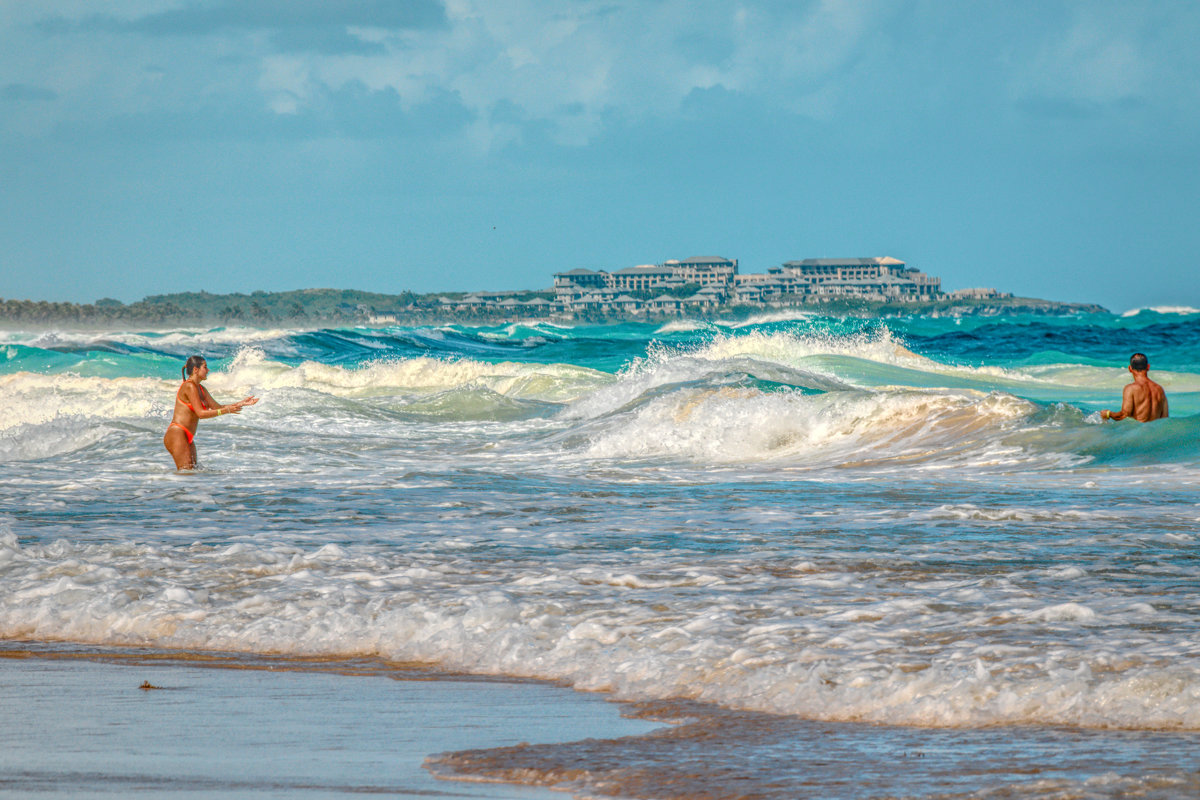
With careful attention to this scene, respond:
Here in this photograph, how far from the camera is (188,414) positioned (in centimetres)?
1348

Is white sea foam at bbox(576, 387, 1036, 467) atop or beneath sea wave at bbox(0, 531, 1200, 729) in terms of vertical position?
atop

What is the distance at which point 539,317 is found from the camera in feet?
496

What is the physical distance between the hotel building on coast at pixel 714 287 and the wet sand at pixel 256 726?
472 ft

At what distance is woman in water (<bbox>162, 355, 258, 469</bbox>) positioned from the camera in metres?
13.3

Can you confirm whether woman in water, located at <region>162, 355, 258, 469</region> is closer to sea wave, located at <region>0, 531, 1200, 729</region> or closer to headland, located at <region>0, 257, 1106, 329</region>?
sea wave, located at <region>0, 531, 1200, 729</region>

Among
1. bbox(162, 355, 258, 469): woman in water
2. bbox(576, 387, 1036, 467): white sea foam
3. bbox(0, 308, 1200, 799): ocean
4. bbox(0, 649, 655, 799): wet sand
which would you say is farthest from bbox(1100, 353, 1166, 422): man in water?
bbox(0, 649, 655, 799): wet sand

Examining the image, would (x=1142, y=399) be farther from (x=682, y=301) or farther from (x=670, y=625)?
(x=682, y=301)

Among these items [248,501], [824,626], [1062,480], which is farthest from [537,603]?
[1062,480]

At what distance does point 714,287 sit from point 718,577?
167440 millimetres

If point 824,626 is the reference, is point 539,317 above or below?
above

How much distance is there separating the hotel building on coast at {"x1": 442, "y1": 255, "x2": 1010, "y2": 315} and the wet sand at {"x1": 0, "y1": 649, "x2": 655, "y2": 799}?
14373cm

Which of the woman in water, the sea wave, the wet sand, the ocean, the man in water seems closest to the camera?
the wet sand

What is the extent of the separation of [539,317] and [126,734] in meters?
148

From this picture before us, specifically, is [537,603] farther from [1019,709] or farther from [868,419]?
[868,419]
